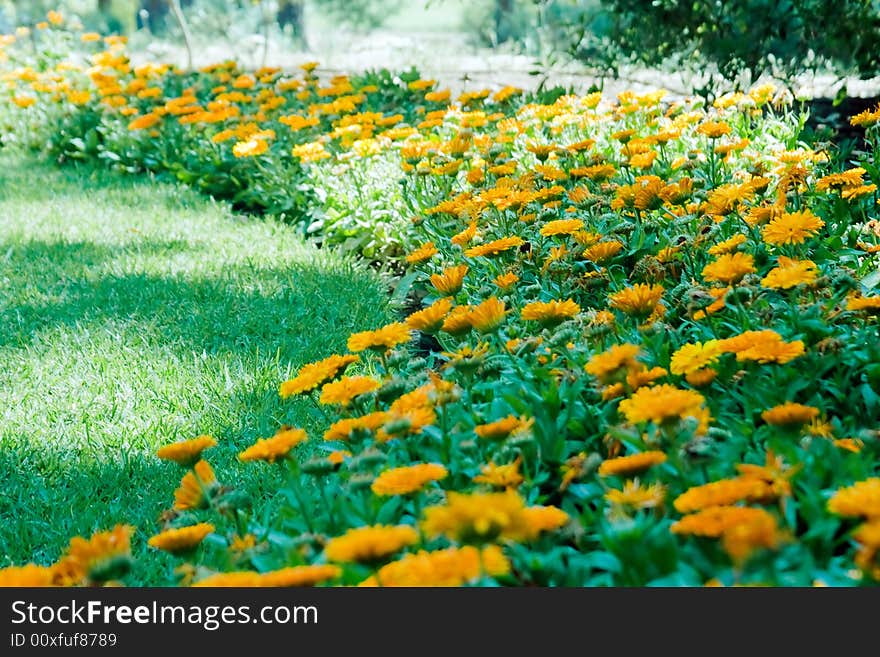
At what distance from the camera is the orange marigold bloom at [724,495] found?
1.38 metres

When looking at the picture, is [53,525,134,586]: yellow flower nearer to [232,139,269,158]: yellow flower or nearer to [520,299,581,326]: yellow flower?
[520,299,581,326]: yellow flower

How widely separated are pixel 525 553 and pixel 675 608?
0.33 meters

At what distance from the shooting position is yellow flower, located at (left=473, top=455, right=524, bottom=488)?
161cm

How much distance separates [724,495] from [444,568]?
43 cm

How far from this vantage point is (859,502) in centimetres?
128

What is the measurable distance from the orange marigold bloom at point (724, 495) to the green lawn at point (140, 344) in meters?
1.35

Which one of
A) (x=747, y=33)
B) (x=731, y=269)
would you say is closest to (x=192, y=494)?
(x=731, y=269)

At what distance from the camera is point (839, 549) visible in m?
1.61

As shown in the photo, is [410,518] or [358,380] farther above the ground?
[358,380]

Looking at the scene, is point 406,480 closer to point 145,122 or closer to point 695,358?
point 695,358

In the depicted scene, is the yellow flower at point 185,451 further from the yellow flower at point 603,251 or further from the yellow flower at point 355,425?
the yellow flower at point 603,251

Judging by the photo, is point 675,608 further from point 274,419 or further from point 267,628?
point 274,419

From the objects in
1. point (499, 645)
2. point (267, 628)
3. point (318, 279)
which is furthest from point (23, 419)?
point (499, 645)

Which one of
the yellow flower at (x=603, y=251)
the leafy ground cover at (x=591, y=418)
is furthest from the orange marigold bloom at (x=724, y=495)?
the yellow flower at (x=603, y=251)
